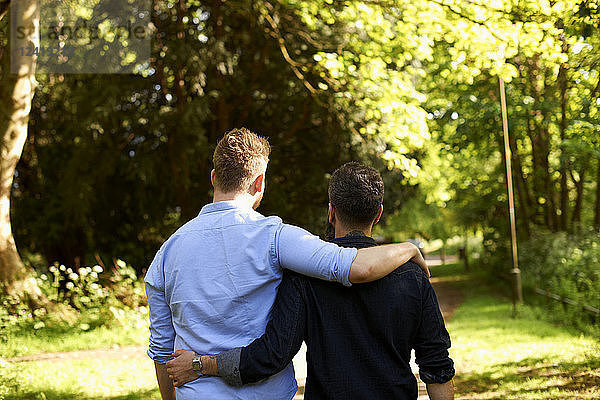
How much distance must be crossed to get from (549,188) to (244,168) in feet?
56.1

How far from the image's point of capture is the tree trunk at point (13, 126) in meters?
9.19

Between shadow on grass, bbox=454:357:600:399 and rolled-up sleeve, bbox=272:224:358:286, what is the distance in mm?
4892

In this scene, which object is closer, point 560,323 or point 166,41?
point 560,323

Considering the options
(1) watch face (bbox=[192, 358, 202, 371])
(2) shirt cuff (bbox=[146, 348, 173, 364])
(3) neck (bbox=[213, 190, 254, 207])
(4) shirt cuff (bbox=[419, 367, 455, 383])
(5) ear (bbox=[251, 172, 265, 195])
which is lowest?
(4) shirt cuff (bbox=[419, 367, 455, 383])

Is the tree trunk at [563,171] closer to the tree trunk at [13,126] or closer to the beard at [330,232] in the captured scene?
the tree trunk at [13,126]

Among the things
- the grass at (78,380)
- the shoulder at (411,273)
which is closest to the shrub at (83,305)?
the grass at (78,380)

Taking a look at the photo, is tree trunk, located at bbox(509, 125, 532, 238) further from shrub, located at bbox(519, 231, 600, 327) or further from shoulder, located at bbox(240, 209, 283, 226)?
shoulder, located at bbox(240, 209, 283, 226)

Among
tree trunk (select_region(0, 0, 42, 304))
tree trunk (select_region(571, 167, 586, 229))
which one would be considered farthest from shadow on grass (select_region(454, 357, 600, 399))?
tree trunk (select_region(571, 167, 586, 229))

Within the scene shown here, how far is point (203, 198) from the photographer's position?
46.5 feet

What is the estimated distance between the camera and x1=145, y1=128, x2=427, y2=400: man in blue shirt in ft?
7.79

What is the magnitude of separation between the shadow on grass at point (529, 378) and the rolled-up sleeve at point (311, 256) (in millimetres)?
4892

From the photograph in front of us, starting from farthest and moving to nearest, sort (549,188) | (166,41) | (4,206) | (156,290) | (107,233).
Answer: (549,188)
(107,233)
(166,41)
(4,206)
(156,290)

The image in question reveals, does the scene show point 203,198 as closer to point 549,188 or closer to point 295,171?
point 295,171

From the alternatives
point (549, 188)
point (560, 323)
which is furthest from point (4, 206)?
point (549, 188)
